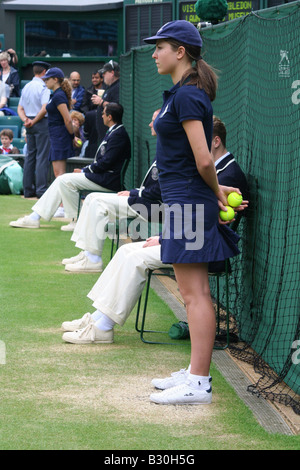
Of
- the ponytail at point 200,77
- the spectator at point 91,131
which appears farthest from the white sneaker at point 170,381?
the spectator at point 91,131

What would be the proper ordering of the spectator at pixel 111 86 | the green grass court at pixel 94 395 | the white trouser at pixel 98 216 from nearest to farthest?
the green grass court at pixel 94 395
the white trouser at pixel 98 216
the spectator at pixel 111 86

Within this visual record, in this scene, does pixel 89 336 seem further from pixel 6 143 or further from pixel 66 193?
pixel 6 143

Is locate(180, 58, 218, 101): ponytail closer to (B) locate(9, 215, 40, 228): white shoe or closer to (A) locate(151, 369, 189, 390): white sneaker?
(A) locate(151, 369, 189, 390): white sneaker

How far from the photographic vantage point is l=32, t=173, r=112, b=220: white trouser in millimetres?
9578

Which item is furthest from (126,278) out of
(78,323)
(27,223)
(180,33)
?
(27,223)

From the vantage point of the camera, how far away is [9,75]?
2008 cm

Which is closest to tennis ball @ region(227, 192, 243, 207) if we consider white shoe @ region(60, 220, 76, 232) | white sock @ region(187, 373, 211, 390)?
white sock @ region(187, 373, 211, 390)

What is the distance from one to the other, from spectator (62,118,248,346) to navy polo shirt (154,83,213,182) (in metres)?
1.13

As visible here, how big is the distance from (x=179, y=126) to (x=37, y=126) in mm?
9896

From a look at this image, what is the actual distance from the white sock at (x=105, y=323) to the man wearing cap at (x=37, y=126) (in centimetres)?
854

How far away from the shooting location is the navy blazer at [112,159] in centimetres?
916

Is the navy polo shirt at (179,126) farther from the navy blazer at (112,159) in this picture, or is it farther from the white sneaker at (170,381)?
the navy blazer at (112,159)
